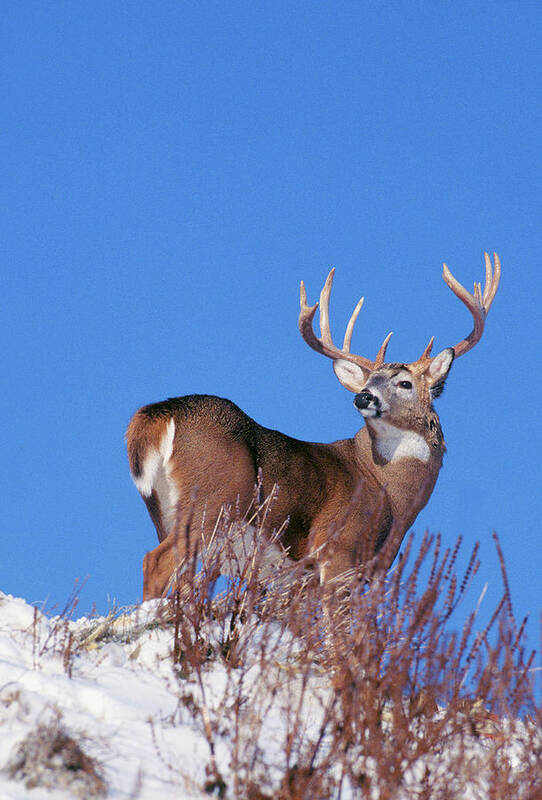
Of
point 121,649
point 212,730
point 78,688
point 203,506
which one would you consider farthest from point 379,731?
point 203,506

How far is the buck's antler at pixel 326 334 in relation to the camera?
9.60m

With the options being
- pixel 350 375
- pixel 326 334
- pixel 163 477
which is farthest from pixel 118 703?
pixel 326 334

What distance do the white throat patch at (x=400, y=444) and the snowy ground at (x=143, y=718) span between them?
357 centimetres

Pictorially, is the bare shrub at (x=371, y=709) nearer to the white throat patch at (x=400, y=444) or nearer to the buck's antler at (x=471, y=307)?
the white throat patch at (x=400, y=444)

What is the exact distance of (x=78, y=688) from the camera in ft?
15.3

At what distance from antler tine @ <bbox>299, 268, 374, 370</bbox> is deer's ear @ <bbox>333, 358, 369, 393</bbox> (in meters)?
0.08

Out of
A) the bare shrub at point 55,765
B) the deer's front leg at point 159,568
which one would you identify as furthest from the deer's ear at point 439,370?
the bare shrub at point 55,765

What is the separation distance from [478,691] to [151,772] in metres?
1.55

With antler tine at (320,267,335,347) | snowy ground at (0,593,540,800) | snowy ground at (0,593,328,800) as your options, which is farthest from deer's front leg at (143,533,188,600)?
antler tine at (320,267,335,347)

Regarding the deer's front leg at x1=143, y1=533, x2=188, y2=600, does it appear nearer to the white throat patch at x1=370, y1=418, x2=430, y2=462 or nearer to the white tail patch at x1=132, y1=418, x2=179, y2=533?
the white tail patch at x1=132, y1=418, x2=179, y2=533

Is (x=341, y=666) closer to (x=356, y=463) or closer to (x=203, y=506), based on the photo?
(x=203, y=506)

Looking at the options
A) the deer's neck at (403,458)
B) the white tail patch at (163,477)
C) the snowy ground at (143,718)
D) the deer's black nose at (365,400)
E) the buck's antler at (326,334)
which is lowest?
the snowy ground at (143,718)

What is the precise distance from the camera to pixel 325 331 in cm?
1000

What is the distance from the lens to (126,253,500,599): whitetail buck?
7652mm
